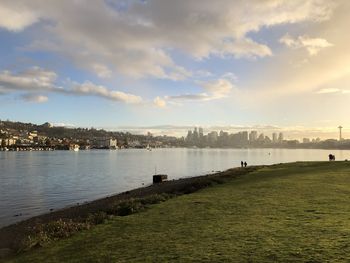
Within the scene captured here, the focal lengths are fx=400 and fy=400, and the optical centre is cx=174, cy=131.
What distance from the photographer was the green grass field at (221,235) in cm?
1063

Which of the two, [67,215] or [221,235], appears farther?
[67,215]

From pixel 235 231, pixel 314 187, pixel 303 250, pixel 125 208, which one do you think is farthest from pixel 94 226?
pixel 314 187

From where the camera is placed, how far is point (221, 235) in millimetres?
12938

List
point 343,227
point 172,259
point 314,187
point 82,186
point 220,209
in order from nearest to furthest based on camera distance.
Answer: point 172,259
point 343,227
point 220,209
point 314,187
point 82,186

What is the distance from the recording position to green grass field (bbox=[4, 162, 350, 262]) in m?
10.6

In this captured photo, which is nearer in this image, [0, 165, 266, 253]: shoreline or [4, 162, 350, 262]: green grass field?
[4, 162, 350, 262]: green grass field

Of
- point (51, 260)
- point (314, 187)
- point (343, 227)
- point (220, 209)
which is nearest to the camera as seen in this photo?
point (51, 260)

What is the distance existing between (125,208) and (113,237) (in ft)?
24.4

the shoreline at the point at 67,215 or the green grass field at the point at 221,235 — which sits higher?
the green grass field at the point at 221,235

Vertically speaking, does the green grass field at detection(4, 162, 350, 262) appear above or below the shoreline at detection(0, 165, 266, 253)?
above

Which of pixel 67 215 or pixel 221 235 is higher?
pixel 221 235

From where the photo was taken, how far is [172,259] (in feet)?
34.4

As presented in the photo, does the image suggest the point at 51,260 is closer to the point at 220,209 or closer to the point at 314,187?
the point at 220,209

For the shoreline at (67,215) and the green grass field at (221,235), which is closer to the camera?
the green grass field at (221,235)
